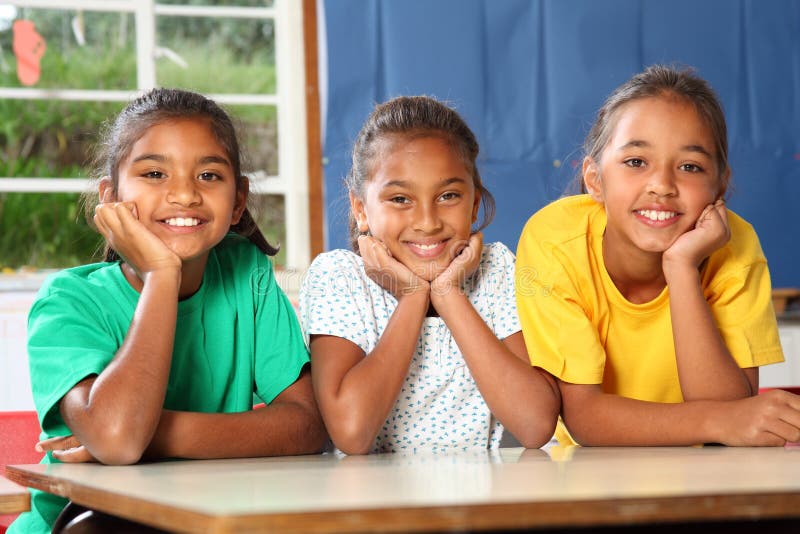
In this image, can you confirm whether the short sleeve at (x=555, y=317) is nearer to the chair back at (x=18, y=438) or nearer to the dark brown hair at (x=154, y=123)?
the dark brown hair at (x=154, y=123)

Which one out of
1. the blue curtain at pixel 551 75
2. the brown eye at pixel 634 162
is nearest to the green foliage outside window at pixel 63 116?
the blue curtain at pixel 551 75

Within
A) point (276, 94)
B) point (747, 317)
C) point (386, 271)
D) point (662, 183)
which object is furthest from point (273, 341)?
point (276, 94)

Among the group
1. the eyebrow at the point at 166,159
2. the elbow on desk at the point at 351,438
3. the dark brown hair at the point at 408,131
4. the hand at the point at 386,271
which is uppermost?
the dark brown hair at the point at 408,131

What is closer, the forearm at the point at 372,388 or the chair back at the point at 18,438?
the forearm at the point at 372,388

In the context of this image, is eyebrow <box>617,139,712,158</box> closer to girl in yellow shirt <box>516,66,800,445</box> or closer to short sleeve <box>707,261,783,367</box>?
girl in yellow shirt <box>516,66,800,445</box>

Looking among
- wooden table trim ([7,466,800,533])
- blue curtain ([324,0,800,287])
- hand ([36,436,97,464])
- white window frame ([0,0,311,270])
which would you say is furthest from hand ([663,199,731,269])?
white window frame ([0,0,311,270])

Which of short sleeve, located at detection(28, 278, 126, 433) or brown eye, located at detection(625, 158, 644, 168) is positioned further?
Answer: brown eye, located at detection(625, 158, 644, 168)

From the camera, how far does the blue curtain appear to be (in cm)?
329

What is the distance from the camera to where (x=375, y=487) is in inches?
32.5

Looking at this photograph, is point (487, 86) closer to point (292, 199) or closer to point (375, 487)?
point (292, 199)

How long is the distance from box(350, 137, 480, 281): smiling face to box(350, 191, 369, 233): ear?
70 mm

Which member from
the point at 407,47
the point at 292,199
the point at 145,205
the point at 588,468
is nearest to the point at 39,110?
the point at 292,199

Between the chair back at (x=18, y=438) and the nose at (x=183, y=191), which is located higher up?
the nose at (x=183, y=191)

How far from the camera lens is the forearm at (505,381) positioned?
1498 millimetres
